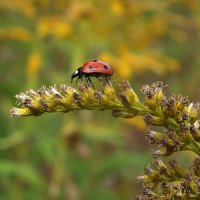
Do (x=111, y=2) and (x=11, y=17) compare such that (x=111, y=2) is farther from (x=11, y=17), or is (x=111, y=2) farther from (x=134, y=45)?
(x=11, y=17)

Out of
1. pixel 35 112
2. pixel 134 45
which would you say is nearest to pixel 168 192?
pixel 35 112

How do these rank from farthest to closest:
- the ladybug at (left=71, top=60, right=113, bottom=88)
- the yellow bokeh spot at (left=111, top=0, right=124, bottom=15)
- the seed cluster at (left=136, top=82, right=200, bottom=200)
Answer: the yellow bokeh spot at (left=111, top=0, right=124, bottom=15), the ladybug at (left=71, top=60, right=113, bottom=88), the seed cluster at (left=136, top=82, right=200, bottom=200)

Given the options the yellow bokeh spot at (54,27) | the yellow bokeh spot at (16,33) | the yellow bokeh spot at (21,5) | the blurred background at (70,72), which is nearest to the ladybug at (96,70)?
the blurred background at (70,72)

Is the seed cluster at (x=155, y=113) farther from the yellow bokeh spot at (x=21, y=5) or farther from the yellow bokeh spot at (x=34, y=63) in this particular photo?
the yellow bokeh spot at (x=21, y=5)

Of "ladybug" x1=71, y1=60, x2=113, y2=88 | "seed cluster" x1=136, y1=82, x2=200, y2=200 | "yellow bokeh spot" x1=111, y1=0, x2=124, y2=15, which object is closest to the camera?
"seed cluster" x1=136, y1=82, x2=200, y2=200

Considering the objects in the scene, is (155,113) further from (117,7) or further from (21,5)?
(21,5)

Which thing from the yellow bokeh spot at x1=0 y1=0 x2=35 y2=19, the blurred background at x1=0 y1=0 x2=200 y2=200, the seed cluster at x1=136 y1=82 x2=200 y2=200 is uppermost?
the yellow bokeh spot at x1=0 y1=0 x2=35 y2=19

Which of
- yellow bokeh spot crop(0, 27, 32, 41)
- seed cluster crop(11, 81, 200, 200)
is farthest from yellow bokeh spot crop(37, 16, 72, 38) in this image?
seed cluster crop(11, 81, 200, 200)

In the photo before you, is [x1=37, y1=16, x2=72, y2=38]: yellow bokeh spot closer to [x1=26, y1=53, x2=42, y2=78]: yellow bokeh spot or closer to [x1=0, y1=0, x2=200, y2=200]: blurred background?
[x1=0, y1=0, x2=200, y2=200]: blurred background
